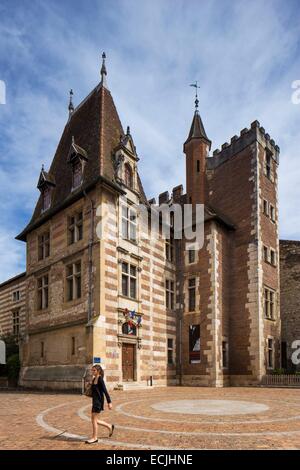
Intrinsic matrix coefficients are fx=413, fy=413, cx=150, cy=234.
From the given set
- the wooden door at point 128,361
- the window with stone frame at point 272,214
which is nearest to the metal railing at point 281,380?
the wooden door at point 128,361

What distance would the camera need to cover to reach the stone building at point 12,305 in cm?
3412

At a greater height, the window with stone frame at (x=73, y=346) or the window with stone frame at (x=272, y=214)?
the window with stone frame at (x=272, y=214)

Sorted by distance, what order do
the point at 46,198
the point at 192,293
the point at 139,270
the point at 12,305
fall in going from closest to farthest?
the point at 139,270, the point at 46,198, the point at 192,293, the point at 12,305

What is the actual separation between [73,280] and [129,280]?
3253 millimetres

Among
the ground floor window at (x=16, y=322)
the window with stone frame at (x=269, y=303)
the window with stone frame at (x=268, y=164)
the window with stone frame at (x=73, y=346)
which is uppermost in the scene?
the window with stone frame at (x=268, y=164)

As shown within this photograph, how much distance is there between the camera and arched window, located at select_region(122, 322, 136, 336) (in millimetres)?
23141

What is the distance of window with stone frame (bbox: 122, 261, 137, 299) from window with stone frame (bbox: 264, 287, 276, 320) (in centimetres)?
945

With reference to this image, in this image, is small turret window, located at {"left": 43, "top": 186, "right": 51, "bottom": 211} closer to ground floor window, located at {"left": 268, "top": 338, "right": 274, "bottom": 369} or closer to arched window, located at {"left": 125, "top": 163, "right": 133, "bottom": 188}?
arched window, located at {"left": 125, "top": 163, "right": 133, "bottom": 188}

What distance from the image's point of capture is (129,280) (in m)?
24.4

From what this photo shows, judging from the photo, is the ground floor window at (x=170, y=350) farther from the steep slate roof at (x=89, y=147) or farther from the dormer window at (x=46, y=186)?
the dormer window at (x=46, y=186)

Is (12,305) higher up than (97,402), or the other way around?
(12,305)

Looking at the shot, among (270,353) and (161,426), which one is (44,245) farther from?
(161,426)

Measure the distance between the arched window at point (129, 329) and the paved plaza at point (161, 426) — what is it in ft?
27.2

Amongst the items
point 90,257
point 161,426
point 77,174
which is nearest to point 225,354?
point 90,257
